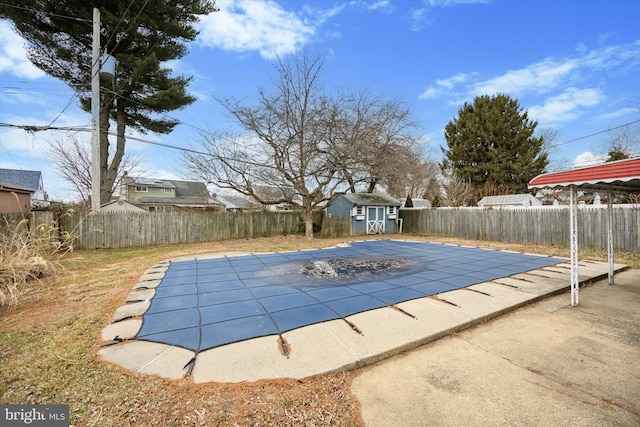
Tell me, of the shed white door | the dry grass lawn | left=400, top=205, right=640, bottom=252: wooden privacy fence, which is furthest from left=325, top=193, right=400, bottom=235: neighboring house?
the dry grass lawn

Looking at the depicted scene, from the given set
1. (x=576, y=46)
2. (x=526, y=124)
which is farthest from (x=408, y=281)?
(x=526, y=124)

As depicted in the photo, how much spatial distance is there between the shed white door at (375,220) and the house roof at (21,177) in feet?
69.4

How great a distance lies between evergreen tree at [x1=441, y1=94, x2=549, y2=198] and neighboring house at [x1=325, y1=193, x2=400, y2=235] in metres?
11.3

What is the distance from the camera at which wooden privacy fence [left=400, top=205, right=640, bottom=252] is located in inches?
321

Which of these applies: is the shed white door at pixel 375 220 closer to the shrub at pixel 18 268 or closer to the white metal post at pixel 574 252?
the white metal post at pixel 574 252

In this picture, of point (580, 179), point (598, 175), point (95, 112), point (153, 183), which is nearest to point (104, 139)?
point (95, 112)

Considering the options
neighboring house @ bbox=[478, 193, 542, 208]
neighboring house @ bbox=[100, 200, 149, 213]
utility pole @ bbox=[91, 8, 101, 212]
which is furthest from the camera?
neighboring house @ bbox=[478, 193, 542, 208]

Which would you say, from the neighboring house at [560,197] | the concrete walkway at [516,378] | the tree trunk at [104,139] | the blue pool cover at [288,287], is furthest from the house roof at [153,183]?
the neighboring house at [560,197]

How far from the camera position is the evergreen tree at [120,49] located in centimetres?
925

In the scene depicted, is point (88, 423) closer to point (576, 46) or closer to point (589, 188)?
point (589, 188)

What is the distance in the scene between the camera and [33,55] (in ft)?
31.8

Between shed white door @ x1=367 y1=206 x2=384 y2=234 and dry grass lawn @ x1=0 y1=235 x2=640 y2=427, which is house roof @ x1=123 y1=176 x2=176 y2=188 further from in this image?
dry grass lawn @ x1=0 y1=235 x2=640 y2=427

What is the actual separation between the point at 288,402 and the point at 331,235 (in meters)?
12.0

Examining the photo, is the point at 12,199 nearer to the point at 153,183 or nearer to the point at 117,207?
the point at 117,207
